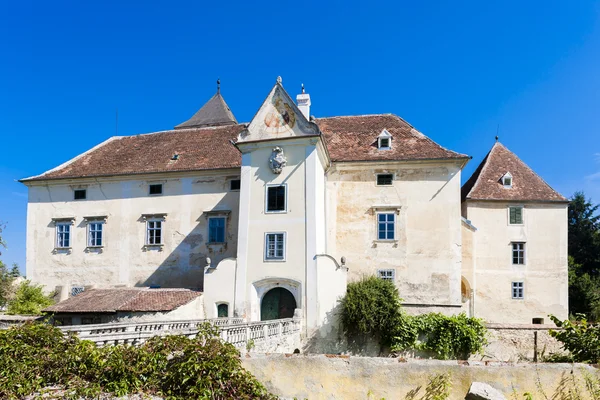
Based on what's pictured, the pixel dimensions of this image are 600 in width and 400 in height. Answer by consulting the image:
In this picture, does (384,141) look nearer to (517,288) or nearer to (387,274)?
(387,274)

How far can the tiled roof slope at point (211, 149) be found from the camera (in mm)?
25031

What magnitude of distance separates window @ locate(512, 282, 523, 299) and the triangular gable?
14.9 metres

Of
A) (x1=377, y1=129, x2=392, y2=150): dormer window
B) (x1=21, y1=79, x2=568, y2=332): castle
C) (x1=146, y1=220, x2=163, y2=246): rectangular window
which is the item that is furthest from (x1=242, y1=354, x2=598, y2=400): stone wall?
(x1=146, y1=220, x2=163, y2=246): rectangular window

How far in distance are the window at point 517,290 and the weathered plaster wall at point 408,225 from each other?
5473mm

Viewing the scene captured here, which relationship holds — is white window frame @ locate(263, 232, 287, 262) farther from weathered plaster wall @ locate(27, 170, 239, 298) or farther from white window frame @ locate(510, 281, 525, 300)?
white window frame @ locate(510, 281, 525, 300)

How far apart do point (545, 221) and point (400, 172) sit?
31.5ft

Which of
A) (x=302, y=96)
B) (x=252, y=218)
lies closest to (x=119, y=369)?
(x=252, y=218)

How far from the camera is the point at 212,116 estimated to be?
136ft

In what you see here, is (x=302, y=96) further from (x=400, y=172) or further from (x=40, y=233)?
(x=40, y=233)

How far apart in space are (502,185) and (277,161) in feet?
46.9

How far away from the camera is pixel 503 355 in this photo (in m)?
20.6

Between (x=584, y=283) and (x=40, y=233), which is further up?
(x=40, y=233)

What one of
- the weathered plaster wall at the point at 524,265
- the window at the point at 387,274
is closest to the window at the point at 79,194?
the window at the point at 387,274

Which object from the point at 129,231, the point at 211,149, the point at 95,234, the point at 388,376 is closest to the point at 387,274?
the point at 211,149
